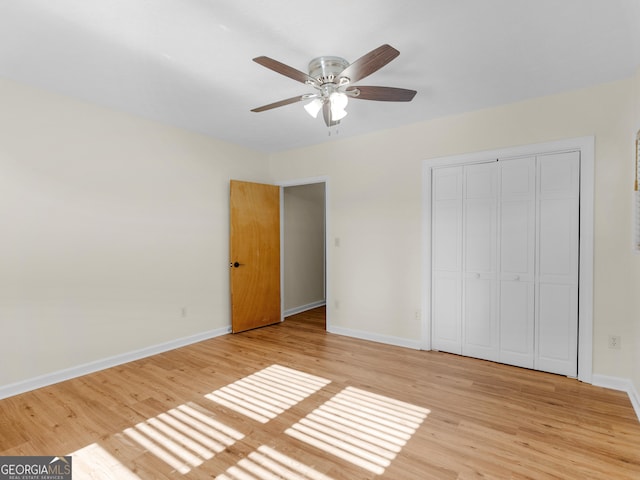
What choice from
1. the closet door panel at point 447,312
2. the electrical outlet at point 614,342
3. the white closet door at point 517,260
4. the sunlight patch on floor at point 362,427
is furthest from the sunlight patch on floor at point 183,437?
the electrical outlet at point 614,342

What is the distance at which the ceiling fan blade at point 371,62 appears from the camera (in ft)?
5.82

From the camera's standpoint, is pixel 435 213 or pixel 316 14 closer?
pixel 316 14

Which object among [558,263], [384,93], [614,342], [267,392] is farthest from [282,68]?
[614,342]

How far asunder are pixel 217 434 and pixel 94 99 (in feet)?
10.1

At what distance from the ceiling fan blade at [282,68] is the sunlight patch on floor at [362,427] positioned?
2.29 meters

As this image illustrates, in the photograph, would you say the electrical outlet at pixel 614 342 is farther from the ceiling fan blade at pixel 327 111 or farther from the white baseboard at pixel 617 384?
the ceiling fan blade at pixel 327 111

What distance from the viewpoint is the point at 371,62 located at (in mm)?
1908

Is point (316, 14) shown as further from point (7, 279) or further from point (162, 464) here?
point (7, 279)

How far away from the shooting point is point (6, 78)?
270cm

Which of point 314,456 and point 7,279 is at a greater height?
point 7,279

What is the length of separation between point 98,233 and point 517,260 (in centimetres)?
406

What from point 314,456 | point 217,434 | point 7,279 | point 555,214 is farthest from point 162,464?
point 555,214

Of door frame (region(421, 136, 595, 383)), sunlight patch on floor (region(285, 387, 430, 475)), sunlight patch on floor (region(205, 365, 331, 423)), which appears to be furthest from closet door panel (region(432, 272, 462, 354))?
sunlight patch on floor (region(205, 365, 331, 423))

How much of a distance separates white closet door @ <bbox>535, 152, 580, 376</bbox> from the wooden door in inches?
129
